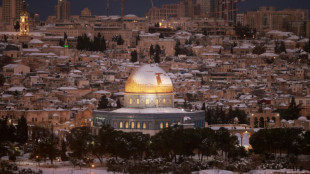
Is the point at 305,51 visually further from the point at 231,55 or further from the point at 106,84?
the point at 106,84

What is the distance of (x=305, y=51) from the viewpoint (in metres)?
134

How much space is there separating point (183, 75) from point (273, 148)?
4331cm

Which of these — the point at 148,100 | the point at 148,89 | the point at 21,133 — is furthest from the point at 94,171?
the point at 148,89

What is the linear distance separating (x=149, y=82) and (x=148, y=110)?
5.72 feet

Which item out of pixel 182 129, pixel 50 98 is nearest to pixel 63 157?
pixel 182 129

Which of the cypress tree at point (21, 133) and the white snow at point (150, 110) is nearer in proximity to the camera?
the cypress tree at point (21, 133)

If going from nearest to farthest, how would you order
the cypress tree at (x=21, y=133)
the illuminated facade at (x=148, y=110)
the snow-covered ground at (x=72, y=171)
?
the snow-covered ground at (x=72, y=171), the cypress tree at (x=21, y=133), the illuminated facade at (x=148, y=110)

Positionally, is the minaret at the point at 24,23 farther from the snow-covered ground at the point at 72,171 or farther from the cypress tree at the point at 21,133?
the snow-covered ground at the point at 72,171

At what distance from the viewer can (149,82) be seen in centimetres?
6825

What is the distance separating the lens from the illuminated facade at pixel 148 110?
66688mm

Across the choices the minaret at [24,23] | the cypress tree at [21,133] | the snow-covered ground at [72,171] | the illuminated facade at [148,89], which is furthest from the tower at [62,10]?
the snow-covered ground at [72,171]

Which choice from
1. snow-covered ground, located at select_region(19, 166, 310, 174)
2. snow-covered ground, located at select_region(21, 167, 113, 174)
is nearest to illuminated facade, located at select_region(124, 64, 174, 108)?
snow-covered ground, located at select_region(21, 167, 113, 174)

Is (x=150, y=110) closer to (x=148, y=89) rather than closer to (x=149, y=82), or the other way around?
(x=148, y=89)

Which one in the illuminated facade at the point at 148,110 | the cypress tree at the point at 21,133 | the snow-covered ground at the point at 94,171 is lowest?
the snow-covered ground at the point at 94,171
